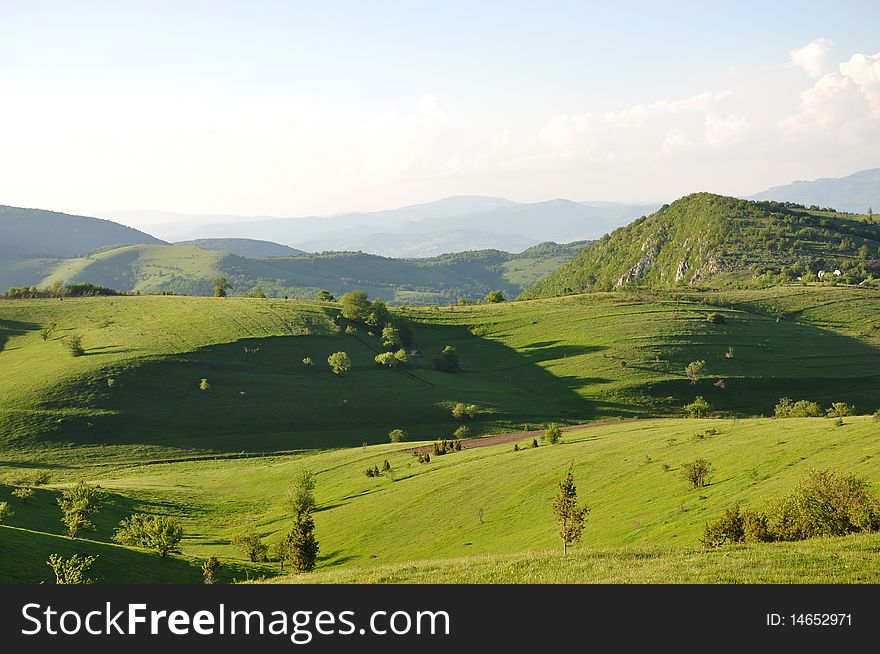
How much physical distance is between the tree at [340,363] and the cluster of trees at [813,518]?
4776 inches

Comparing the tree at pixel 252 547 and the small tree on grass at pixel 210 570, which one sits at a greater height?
the small tree on grass at pixel 210 570

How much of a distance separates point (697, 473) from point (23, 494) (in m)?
68.9

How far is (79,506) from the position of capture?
215 feet

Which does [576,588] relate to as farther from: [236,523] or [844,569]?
[236,523]

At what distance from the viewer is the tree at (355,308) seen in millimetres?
189875

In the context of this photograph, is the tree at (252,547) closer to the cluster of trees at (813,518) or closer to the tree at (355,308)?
the cluster of trees at (813,518)

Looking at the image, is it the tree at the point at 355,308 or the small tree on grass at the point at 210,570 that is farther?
the tree at the point at 355,308

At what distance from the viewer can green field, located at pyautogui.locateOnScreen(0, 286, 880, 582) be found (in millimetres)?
48125

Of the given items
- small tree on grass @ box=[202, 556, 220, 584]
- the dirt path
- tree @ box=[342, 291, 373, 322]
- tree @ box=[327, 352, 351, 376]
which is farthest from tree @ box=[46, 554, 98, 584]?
tree @ box=[342, 291, 373, 322]

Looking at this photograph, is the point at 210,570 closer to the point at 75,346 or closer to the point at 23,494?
the point at 23,494

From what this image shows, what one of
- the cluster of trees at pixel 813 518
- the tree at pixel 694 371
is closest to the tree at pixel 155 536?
the cluster of trees at pixel 813 518

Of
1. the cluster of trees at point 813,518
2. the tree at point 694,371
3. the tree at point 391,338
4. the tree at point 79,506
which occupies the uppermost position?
the tree at point 391,338

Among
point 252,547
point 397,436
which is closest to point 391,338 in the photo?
point 397,436

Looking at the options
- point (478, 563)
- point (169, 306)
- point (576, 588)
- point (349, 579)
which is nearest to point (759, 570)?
point (576, 588)
